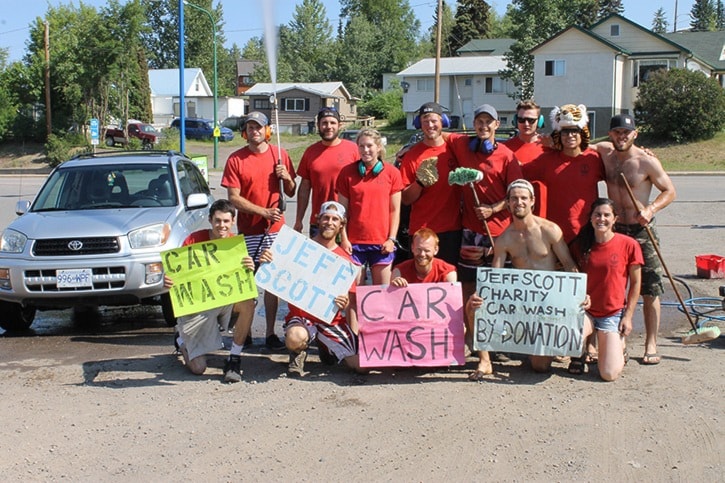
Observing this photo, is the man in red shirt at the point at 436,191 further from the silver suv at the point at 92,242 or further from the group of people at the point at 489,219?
the silver suv at the point at 92,242

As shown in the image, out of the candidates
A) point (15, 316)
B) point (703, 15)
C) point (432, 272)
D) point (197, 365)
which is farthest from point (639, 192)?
point (703, 15)

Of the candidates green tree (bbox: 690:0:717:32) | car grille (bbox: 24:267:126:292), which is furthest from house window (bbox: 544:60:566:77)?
green tree (bbox: 690:0:717:32)

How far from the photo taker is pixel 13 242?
8133 millimetres

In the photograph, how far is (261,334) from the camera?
8383mm

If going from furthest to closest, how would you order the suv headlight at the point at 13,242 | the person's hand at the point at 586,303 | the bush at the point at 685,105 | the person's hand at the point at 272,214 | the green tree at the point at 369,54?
the green tree at the point at 369,54 < the bush at the point at 685,105 < the suv headlight at the point at 13,242 < the person's hand at the point at 272,214 < the person's hand at the point at 586,303

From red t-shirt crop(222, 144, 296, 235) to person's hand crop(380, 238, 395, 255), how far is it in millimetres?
1106

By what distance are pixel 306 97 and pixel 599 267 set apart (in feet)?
225

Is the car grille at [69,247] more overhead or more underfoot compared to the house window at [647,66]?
more underfoot

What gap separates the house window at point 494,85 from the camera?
6569cm

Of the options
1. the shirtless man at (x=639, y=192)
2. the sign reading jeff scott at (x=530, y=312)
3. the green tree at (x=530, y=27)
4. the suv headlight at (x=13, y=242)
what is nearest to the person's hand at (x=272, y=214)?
the sign reading jeff scott at (x=530, y=312)

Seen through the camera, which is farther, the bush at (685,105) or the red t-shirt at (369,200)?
the bush at (685,105)

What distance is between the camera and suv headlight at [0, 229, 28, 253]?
8.07m

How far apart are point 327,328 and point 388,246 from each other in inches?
33.3

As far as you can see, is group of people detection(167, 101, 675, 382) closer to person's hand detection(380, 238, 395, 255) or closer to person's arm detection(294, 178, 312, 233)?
person's hand detection(380, 238, 395, 255)
